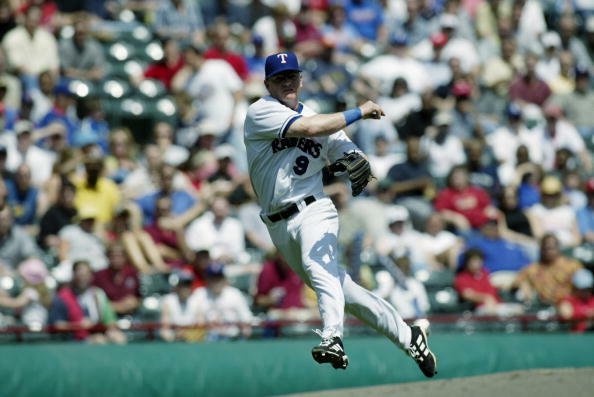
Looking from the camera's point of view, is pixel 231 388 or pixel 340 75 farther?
pixel 340 75

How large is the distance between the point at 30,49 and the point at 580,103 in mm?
6487

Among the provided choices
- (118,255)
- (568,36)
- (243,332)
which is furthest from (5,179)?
(568,36)

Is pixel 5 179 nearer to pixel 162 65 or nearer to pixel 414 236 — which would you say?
pixel 162 65

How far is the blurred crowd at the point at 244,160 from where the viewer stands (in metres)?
9.70

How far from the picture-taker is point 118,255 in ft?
31.4

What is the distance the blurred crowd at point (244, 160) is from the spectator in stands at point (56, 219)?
0.02 m

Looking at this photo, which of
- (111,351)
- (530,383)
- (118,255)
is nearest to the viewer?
(530,383)

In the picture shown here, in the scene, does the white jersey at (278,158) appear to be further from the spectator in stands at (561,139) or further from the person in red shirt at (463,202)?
the spectator in stands at (561,139)

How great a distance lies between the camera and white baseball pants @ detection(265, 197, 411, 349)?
6.22 meters

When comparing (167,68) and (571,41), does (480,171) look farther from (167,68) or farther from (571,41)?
(571,41)

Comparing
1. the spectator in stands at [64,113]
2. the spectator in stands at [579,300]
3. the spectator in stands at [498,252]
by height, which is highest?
the spectator in stands at [64,113]

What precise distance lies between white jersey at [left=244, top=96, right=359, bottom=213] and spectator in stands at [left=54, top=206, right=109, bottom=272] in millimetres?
3620

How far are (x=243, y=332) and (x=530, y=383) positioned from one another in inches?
105

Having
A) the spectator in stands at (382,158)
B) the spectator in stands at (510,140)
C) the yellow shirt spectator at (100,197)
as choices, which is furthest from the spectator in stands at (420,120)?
the yellow shirt spectator at (100,197)
